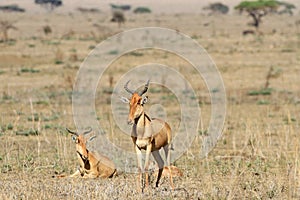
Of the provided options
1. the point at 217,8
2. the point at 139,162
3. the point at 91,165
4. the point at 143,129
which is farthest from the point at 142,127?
the point at 217,8

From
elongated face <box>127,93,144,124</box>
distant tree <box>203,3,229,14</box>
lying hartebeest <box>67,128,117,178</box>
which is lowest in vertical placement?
lying hartebeest <box>67,128,117,178</box>

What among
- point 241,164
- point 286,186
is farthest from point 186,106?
point 286,186

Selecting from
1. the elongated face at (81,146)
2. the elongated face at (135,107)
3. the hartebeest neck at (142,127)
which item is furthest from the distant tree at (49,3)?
the elongated face at (135,107)

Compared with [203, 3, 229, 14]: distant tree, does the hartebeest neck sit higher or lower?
lower

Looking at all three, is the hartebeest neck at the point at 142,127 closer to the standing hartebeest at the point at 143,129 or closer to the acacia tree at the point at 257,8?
the standing hartebeest at the point at 143,129

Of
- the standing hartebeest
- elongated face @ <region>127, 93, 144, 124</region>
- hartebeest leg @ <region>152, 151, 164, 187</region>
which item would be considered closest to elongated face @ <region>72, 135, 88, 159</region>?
hartebeest leg @ <region>152, 151, 164, 187</region>

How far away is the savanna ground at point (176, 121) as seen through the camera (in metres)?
8.43

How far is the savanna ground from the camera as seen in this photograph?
8.43 meters

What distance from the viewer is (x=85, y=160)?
9922 millimetres

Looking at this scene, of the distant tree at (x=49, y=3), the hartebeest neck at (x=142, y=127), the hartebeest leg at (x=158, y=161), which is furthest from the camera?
the distant tree at (x=49, y=3)

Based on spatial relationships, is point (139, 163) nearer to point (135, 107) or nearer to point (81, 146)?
point (135, 107)

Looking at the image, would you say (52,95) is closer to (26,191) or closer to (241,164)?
(241,164)

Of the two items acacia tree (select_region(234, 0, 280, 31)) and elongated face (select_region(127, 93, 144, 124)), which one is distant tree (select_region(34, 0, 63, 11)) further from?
elongated face (select_region(127, 93, 144, 124))

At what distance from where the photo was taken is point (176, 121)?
16.8 m
